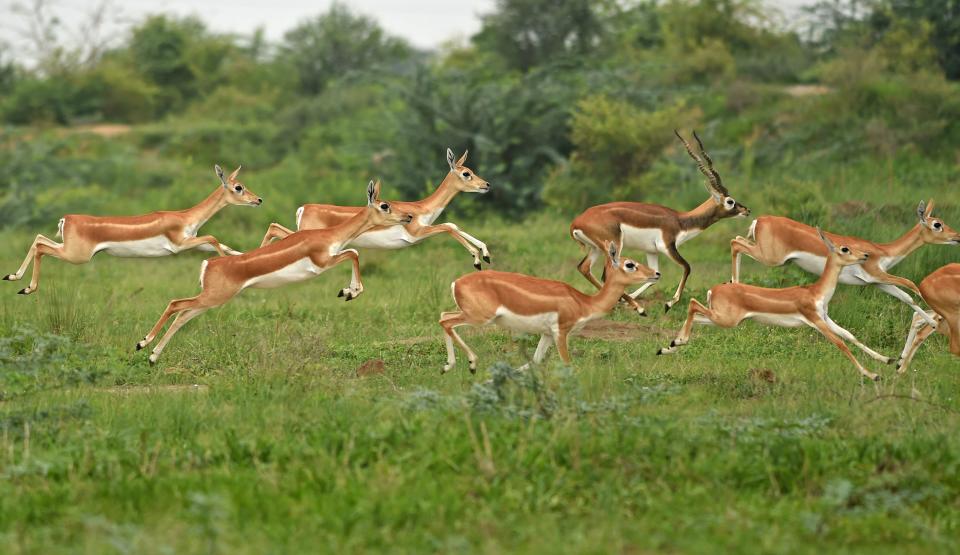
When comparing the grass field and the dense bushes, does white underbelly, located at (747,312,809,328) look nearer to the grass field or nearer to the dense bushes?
the grass field

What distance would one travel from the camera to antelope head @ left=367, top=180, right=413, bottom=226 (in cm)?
902

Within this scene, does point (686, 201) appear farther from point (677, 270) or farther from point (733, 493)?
point (733, 493)

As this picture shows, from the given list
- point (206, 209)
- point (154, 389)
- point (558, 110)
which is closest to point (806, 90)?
point (558, 110)

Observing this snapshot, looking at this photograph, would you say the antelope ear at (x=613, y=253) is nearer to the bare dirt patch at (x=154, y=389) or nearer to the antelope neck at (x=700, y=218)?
the antelope neck at (x=700, y=218)

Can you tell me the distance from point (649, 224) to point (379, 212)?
242 cm

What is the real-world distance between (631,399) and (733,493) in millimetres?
1329

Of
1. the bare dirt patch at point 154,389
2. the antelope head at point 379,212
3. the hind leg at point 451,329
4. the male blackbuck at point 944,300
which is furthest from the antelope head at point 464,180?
the male blackbuck at point 944,300

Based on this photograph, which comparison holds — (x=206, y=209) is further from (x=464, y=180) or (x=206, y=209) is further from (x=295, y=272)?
(x=464, y=180)

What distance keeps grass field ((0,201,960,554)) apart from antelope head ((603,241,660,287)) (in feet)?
2.12

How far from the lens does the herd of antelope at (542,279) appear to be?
8.47 meters

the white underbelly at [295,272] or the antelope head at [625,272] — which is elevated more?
the antelope head at [625,272]

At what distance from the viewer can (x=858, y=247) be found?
9516 mm

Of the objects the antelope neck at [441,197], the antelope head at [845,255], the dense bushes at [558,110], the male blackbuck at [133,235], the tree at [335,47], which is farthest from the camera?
the tree at [335,47]

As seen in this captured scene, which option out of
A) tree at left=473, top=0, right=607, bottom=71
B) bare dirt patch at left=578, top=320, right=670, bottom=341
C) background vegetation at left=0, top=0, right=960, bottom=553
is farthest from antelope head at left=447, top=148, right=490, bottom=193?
tree at left=473, top=0, right=607, bottom=71
